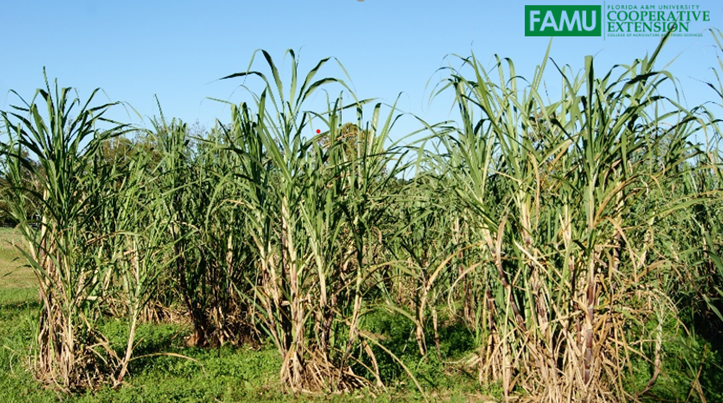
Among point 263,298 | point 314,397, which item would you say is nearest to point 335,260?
point 263,298

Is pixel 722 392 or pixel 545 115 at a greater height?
pixel 545 115

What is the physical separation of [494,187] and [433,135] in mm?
601

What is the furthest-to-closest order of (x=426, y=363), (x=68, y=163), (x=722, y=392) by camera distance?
(x=426, y=363)
(x=722, y=392)
(x=68, y=163)

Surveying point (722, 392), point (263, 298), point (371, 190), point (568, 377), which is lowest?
point (722, 392)

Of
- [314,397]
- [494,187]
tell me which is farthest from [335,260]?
[494,187]

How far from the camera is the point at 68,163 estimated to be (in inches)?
143

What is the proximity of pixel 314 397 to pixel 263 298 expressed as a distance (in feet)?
1.96

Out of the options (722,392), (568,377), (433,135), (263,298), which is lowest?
(722,392)

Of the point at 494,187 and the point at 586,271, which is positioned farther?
the point at 494,187

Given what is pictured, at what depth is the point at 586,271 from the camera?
296 cm

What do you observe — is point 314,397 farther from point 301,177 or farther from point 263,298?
point 301,177

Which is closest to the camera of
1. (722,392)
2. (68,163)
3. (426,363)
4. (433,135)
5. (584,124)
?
(584,124)

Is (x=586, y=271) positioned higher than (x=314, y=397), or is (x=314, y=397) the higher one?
(x=586, y=271)

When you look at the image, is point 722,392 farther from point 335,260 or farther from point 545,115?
Result: point 335,260
